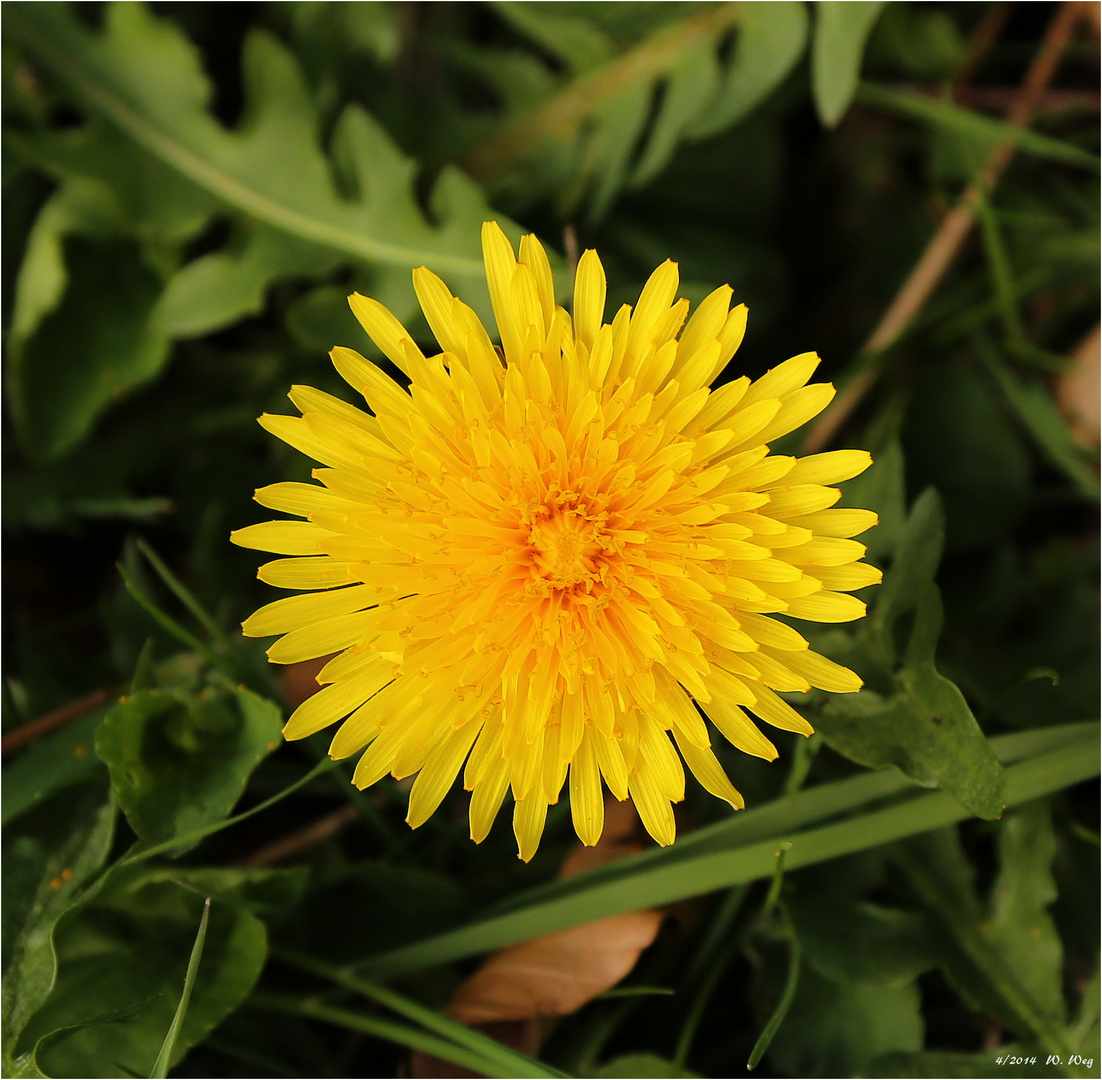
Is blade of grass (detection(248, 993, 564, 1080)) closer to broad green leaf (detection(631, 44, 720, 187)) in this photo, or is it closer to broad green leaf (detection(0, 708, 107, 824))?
broad green leaf (detection(0, 708, 107, 824))

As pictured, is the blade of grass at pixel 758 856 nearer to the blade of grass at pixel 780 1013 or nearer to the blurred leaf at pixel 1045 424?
the blade of grass at pixel 780 1013

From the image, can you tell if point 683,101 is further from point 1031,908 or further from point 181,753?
point 1031,908

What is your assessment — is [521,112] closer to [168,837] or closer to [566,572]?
[566,572]

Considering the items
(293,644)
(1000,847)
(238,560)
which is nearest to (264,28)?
(238,560)

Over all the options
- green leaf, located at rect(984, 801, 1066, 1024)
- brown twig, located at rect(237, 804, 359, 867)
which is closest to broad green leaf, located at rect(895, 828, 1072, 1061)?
green leaf, located at rect(984, 801, 1066, 1024)

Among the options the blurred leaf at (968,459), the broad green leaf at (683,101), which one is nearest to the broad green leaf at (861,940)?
the blurred leaf at (968,459)

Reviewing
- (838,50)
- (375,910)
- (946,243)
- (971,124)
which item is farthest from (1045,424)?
(375,910)

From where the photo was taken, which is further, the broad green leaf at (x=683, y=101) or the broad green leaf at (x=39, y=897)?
the broad green leaf at (x=683, y=101)
